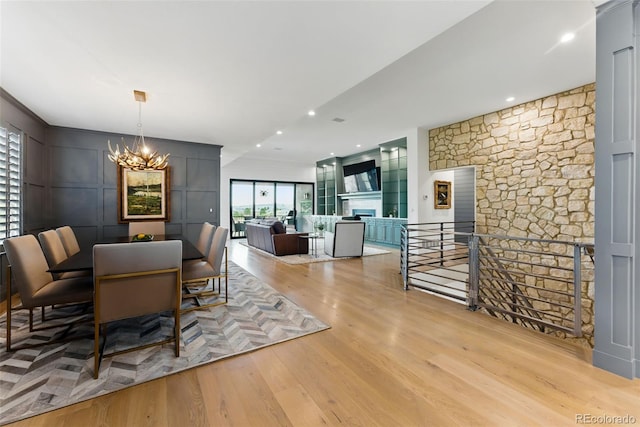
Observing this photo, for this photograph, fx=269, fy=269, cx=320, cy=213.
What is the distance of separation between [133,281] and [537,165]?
633 cm

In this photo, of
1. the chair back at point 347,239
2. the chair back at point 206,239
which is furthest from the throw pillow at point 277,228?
the chair back at point 206,239

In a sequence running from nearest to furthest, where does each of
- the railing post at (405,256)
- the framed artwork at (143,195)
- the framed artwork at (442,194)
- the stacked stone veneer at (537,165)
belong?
the railing post at (405,256) → the stacked stone veneer at (537,165) → the framed artwork at (143,195) → the framed artwork at (442,194)

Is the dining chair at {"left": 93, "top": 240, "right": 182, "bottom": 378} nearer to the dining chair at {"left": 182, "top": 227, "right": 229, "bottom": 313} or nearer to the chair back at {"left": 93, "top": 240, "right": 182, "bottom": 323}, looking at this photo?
the chair back at {"left": 93, "top": 240, "right": 182, "bottom": 323}

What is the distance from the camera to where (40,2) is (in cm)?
191

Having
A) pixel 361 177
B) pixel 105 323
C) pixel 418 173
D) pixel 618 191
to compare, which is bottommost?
pixel 105 323

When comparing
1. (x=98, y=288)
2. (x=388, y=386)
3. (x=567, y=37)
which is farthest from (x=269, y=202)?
(x=388, y=386)

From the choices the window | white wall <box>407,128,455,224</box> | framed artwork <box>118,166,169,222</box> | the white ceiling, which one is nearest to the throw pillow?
framed artwork <box>118,166,169,222</box>

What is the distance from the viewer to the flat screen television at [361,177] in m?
8.84

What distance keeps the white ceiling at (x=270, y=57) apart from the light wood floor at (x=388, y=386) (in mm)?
2665

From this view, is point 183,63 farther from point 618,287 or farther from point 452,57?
point 618,287

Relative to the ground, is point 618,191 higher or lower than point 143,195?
lower

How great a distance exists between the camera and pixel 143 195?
5656mm

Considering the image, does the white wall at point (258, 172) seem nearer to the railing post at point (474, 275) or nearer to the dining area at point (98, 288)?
the dining area at point (98, 288)

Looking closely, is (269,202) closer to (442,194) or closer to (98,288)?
(442,194)
